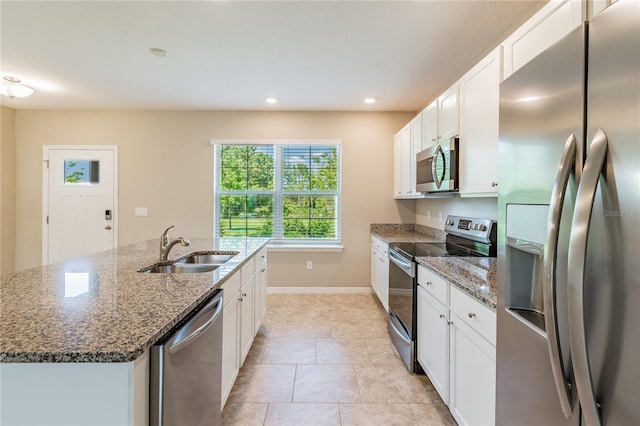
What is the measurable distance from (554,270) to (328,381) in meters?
1.82

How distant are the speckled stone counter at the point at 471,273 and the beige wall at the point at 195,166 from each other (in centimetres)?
229

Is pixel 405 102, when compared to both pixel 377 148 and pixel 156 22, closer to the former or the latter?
pixel 377 148

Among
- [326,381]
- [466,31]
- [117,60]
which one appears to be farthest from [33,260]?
[466,31]

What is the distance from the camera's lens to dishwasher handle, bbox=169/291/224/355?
3.21 ft

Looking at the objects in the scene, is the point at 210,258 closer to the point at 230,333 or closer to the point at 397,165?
the point at 230,333

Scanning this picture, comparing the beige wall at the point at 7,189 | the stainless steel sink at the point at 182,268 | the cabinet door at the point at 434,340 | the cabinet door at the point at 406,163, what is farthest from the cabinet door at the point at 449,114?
the beige wall at the point at 7,189

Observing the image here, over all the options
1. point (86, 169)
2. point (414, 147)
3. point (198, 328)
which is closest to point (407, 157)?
point (414, 147)

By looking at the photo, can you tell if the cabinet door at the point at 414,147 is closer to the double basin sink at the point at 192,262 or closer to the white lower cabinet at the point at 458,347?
the white lower cabinet at the point at 458,347

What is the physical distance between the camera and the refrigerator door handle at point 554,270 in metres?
0.74

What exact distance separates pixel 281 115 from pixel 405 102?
1708 mm

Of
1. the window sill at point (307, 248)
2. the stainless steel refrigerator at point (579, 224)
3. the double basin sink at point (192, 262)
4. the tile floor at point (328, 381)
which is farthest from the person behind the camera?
the window sill at point (307, 248)

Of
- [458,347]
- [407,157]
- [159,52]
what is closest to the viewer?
[458,347]

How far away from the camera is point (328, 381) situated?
2.14 meters

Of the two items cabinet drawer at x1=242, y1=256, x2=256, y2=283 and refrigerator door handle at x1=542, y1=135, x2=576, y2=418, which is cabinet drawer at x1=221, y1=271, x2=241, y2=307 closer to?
cabinet drawer at x1=242, y1=256, x2=256, y2=283
